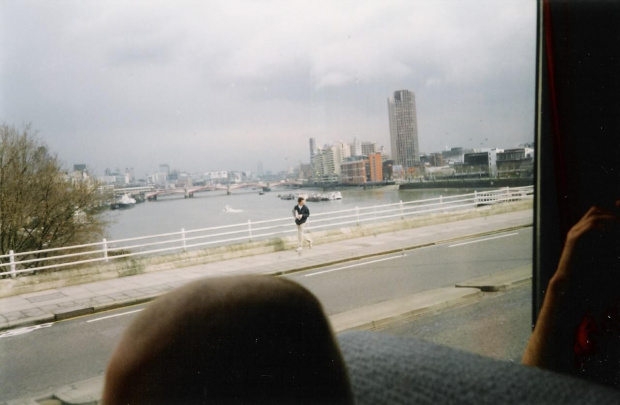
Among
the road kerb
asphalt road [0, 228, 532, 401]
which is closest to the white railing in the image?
asphalt road [0, 228, 532, 401]

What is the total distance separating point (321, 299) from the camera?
505mm

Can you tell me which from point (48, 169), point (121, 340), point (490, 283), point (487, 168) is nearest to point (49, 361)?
point (48, 169)

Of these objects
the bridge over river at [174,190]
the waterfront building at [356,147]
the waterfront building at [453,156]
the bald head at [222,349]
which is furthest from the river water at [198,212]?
the bald head at [222,349]

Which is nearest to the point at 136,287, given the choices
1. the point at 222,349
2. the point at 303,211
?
the point at 303,211

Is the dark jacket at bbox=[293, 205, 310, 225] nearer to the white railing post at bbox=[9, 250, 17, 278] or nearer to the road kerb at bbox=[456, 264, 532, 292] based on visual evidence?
the white railing post at bbox=[9, 250, 17, 278]

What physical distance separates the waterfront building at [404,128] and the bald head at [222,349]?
78cm

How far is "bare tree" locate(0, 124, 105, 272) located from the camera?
88cm

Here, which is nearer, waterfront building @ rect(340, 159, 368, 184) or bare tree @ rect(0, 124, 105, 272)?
bare tree @ rect(0, 124, 105, 272)

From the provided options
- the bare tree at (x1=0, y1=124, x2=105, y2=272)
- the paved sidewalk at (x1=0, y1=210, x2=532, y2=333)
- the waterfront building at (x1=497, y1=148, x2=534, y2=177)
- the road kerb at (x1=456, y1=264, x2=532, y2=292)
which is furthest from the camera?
the road kerb at (x1=456, y1=264, x2=532, y2=292)

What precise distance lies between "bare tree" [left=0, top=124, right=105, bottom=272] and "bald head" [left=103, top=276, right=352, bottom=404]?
2.01 ft

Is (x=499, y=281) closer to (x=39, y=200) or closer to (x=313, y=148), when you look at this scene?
(x=313, y=148)

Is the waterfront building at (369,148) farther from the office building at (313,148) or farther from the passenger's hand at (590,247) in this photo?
the passenger's hand at (590,247)

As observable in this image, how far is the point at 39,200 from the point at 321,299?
0.75 meters

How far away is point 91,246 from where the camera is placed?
43.3 inches
